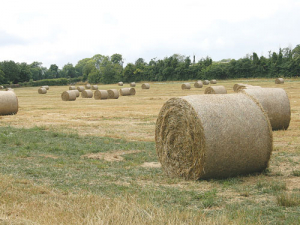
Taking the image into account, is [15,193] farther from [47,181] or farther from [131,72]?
[131,72]

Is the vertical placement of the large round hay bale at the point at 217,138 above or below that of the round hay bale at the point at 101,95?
above

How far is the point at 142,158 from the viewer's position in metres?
11.3

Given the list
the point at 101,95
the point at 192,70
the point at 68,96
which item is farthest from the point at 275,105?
the point at 192,70

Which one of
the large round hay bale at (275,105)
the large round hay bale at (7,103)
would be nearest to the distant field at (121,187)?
the large round hay bale at (275,105)

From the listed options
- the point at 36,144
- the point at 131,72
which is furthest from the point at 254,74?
the point at 36,144

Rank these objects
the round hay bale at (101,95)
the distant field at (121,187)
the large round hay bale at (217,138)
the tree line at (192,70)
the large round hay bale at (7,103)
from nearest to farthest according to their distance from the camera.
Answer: the distant field at (121,187)
the large round hay bale at (217,138)
the large round hay bale at (7,103)
the round hay bale at (101,95)
the tree line at (192,70)

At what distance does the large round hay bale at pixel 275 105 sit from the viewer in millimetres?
15844

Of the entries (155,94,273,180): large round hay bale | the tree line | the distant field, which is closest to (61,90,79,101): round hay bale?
the distant field

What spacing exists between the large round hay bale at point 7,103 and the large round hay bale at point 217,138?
16.7 meters

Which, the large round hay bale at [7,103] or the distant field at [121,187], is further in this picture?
the large round hay bale at [7,103]

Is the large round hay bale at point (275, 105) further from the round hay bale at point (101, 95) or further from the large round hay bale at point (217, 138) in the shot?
the round hay bale at point (101, 95)

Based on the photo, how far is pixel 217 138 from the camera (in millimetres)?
8695

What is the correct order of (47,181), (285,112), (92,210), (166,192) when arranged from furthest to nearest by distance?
(285,112) < (47,181) < (166,192) < (92,210)

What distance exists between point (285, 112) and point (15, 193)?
11.9 m
